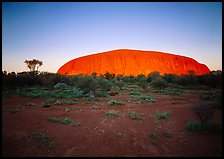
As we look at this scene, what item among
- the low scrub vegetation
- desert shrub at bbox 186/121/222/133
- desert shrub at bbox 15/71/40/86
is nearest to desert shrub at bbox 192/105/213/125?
desert shrub at bbox 186/121/222/133

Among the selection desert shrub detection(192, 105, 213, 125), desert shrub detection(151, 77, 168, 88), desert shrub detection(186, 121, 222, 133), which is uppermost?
desert shrub detection(151, 77, 168, 88)

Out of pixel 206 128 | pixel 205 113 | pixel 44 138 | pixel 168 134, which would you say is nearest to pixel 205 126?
pixel 206 128

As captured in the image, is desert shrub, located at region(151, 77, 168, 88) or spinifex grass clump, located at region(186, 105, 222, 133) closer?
spinifex grass clump, located at region(186, 105, 222, 133)

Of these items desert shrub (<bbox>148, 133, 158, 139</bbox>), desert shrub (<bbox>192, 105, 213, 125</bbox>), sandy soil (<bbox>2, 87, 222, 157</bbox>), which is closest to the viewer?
sandy soil (<bbox>2, 87, 222, 157</bbox>)

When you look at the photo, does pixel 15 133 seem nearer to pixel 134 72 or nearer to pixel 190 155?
pixel 190 155

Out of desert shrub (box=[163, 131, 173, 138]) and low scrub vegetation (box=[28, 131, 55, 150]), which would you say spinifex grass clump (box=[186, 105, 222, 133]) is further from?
low scrub vegetation (box=[28, 131, 55, 150])

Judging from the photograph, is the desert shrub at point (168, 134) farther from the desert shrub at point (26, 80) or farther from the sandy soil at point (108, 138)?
the desert shrub at point (26, 80)

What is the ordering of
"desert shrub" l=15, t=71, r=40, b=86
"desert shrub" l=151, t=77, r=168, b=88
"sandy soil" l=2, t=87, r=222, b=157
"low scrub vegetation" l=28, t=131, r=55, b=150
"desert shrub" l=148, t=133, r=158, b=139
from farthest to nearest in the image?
"desert shrub" l=151, t=77, r=168, b=88 < "desert shrub" l=15, t=71, r=40, b=86 < "desert shrub" l=148, t=133, r=158, b=139 < "low scrub vegetation" l=28, t=131, r=55, b=150 < "sandy soil" l=2, t=87, r=222, b=157

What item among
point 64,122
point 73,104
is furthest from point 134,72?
point 64,122
